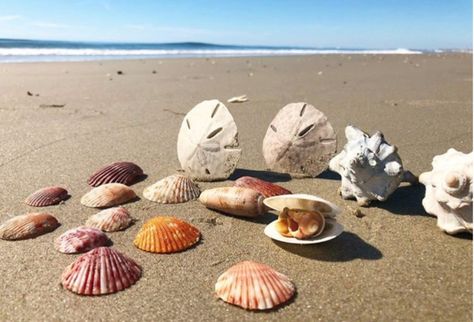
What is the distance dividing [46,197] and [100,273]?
1221 millimetres

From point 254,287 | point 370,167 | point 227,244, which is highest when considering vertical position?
point 370,167

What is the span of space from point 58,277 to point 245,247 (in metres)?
0.96

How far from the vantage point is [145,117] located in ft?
19.6

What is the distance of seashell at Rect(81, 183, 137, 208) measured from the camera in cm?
296

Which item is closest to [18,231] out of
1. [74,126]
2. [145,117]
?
[74,126]

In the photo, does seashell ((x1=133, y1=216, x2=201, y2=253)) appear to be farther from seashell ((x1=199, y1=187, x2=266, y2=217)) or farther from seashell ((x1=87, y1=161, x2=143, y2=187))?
seashell ((x1=87, y1=161, x2=143, y2=187))

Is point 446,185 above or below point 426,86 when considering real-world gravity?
above

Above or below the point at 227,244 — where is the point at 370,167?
above

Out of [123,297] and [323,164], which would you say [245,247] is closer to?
[123,297]

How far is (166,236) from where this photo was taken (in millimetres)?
2410

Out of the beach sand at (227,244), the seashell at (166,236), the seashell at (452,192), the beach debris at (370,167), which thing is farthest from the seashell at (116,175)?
the seashell at (452,192)

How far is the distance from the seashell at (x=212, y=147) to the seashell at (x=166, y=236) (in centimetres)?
98

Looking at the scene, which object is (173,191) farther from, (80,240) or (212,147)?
(80,240)

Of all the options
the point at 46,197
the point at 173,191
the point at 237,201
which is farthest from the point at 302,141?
the point at 46,197
